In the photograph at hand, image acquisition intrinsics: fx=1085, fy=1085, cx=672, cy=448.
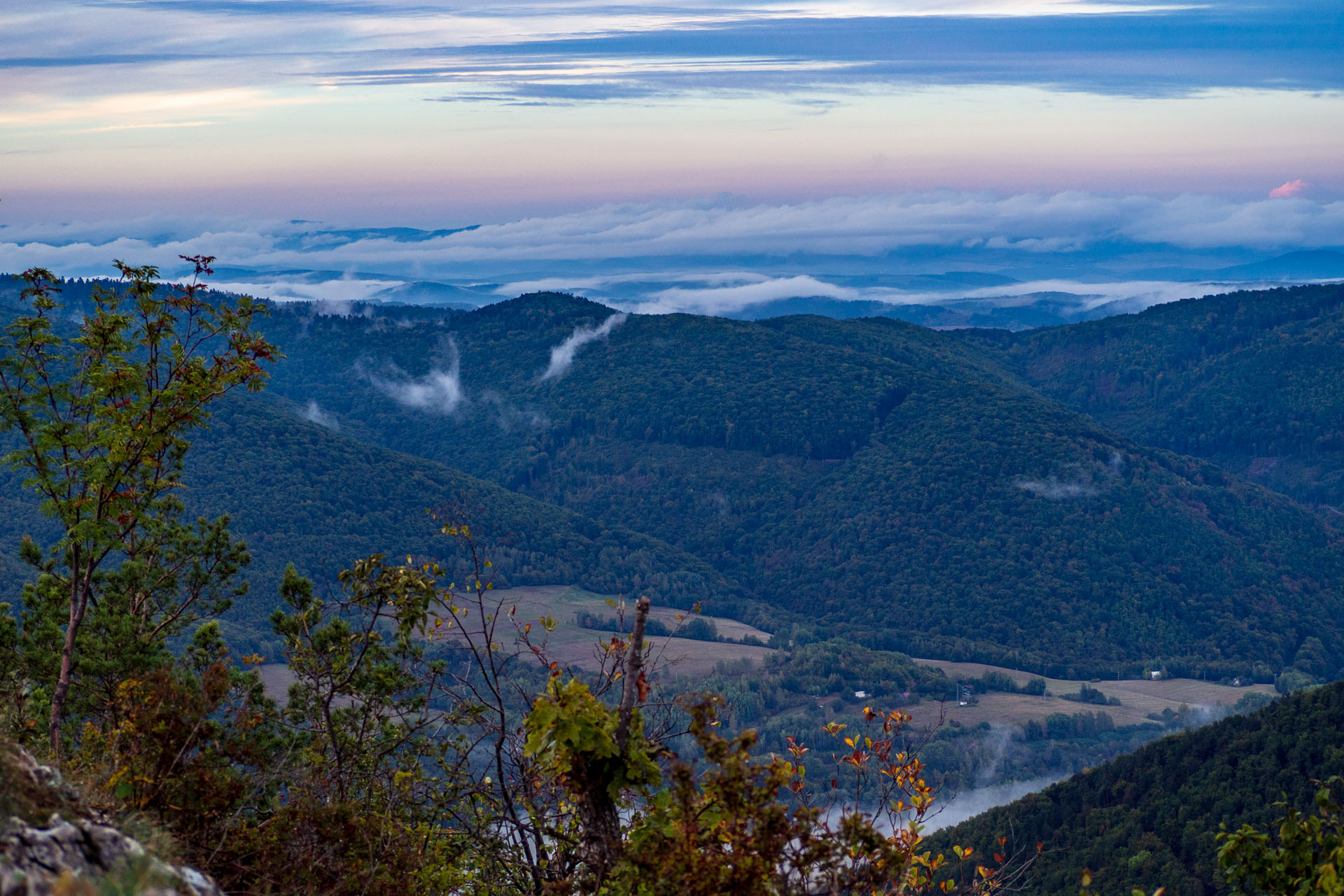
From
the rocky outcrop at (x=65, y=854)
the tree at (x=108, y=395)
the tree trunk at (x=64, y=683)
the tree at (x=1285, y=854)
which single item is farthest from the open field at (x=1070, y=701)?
the rocky outcrop at (x=65, y=854)

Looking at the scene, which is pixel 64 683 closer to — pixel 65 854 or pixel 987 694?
pixel 65 854

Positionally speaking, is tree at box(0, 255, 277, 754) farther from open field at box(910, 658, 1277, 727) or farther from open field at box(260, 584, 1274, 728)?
open field at box(910, 658, 1277, 727)

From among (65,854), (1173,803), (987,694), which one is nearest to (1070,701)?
(987,694)

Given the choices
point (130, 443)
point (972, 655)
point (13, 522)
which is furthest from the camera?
point (972, 655)

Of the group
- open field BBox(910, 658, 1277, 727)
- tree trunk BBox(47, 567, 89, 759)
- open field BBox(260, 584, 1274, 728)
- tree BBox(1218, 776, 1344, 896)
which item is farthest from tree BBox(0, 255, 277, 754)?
open field BBox(910, 658, 1277, 727)

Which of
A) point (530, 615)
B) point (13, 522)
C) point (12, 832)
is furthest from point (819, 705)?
point (12, 832)

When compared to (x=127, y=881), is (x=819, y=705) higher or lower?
lower

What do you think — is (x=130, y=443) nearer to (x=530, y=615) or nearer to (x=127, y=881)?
(x=127, y=881)
